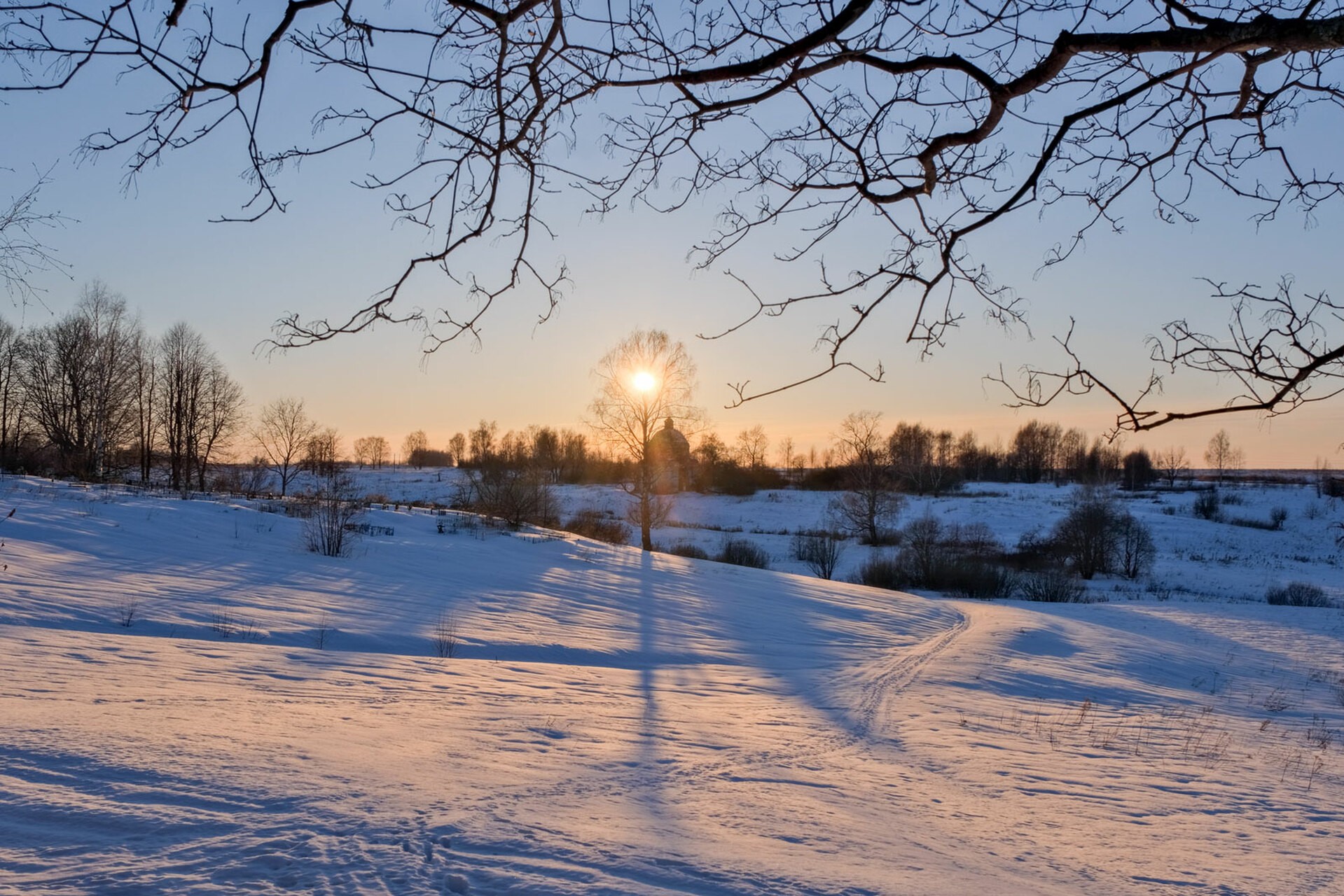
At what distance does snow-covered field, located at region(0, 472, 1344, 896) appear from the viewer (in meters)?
3.25

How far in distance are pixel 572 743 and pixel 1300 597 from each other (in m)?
33.9

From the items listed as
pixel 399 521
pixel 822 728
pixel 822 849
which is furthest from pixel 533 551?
pixel 822 849

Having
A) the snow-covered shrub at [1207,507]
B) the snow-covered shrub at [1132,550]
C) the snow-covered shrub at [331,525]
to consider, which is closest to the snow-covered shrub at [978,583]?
the snow-covered shrub at [1132,550]

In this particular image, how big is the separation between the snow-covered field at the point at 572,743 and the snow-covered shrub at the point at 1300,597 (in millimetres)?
14787

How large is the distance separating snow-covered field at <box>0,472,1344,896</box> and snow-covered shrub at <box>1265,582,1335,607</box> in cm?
1479

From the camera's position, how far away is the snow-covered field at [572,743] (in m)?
3.25

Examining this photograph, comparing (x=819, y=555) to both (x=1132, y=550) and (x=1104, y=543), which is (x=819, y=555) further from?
(x=1132, y=550)

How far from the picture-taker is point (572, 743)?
19.0 feet

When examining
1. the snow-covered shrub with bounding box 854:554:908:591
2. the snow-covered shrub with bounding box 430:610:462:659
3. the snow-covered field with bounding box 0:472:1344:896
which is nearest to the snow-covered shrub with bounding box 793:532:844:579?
the snow-covered shrub with bounding box 854:554:908:591

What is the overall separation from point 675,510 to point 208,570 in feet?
157

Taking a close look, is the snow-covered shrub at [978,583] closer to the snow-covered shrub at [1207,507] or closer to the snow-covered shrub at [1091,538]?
the snow-covered shrub at [1091,538]

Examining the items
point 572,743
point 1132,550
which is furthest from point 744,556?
point 572,743

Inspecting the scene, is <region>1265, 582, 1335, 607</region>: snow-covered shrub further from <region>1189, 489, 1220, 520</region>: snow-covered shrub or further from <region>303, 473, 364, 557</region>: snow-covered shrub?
<region>303, 473, 364, 557</region>: snow-covered shrub

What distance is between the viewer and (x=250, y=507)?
2158 cm
